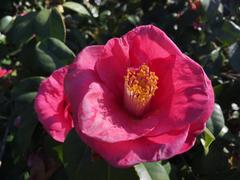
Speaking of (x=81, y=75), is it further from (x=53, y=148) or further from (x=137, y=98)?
(x=53, y=148)

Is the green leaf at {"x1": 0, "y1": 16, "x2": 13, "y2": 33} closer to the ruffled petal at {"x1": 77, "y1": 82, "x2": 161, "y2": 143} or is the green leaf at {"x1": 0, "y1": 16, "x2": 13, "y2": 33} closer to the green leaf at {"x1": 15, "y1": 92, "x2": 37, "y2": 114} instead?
the green leaf at {"x1": 15, "y1": 92, "x2": 37, "y2": 114}

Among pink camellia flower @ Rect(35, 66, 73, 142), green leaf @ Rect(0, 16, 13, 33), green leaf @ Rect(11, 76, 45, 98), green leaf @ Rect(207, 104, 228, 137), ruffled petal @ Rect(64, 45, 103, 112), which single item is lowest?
green leaf @ Rect(0, 16, 13, 33)

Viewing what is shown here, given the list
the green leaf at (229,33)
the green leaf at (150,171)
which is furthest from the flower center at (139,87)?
the green leaf at (229,33)

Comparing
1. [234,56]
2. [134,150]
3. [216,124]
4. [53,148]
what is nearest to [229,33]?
[234,56]

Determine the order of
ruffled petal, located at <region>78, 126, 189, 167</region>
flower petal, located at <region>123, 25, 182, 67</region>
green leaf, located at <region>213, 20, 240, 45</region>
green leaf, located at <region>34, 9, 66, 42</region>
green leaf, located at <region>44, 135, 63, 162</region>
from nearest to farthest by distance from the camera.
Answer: ruffled petal, located at <region>78, 126, 189, 167</region> < flower petal, located at <region>123, 25, 182, 67</region> < green leaf, located at <region>44, 135, 63, 162</region> < green leaf, located at <region>34, 9, 66, 42</region> < green leaf, located at <region>213, 20, 240, 45</region>

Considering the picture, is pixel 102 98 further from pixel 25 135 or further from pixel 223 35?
pixel 223 35

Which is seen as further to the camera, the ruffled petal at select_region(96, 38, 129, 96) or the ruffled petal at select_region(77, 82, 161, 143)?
the ruffled petal at select_region(96, 38, 129, 96)

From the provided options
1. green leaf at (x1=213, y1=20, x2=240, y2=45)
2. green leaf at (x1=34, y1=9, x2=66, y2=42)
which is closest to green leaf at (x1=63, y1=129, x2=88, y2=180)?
green leaf at (x1=34, y1=9, x2=66, y2=42)
